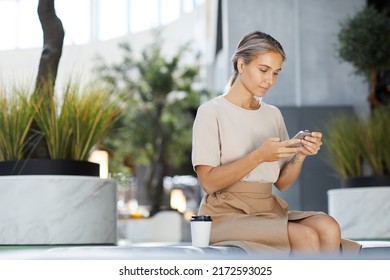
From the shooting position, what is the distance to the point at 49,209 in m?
2.80

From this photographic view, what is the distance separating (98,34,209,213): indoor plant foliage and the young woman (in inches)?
508

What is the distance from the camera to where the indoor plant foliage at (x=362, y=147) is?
4543 mm

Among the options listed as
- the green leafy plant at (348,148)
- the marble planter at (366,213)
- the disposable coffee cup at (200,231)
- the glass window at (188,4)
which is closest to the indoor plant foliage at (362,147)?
the green leafy plant at (348,148)

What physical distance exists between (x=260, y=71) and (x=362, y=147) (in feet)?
10.4

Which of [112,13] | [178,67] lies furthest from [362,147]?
[178,67]

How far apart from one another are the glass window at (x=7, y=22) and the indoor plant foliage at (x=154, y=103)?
11.6m

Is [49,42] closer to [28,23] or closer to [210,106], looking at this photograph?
[28,23]

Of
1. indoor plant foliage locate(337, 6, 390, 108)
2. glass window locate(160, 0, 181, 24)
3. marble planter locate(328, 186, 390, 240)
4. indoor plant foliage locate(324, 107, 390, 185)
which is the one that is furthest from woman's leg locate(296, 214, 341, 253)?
glass window locate(160, 0, 181, 24)

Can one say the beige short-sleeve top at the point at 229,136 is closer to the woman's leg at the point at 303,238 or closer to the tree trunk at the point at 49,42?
the woman's leg at the point at 303,238

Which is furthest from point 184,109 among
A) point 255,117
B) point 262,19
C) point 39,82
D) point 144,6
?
point 255,117

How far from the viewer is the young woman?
1.55 m

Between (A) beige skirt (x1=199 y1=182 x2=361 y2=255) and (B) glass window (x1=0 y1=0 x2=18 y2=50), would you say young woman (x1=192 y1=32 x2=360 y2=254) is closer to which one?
(A) beige skirt (x1=199 y1=182 x2=361 y2=255)
